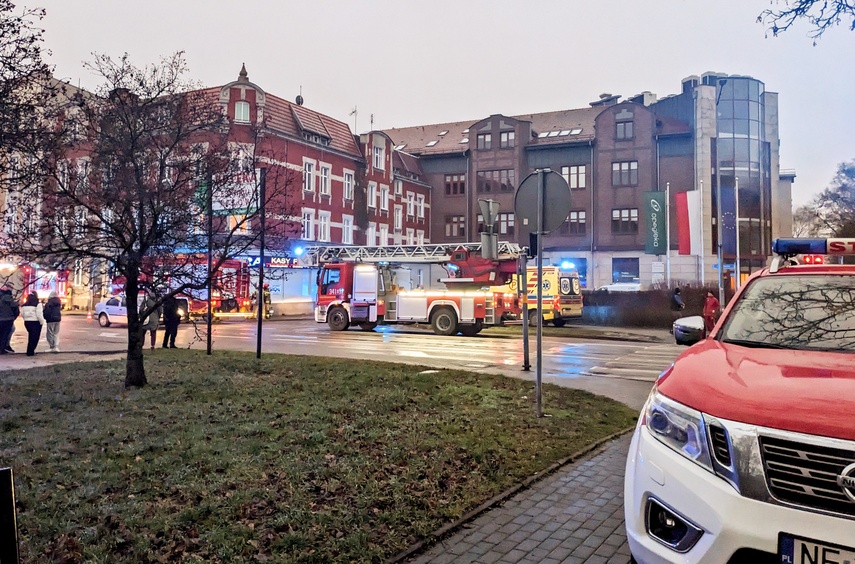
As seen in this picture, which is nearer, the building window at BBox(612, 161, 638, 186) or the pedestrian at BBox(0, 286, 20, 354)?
the pedestrian at BBox(0, 286, 20, 354)

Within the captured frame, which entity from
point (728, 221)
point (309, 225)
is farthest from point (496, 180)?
point (728, 221)

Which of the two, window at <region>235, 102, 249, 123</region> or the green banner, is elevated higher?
window at <region>235, 102, 249, 123</region>

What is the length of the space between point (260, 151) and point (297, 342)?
971cm

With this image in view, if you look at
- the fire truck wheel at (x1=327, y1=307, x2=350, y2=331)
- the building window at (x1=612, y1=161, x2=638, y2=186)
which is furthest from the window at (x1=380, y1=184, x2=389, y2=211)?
the fire truck wheel at (x1=327, y1=307, x2=350, y2=331)

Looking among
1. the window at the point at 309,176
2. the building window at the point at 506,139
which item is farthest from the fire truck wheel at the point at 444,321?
the building window at the point at 506,139

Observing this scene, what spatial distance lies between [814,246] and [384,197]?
49.0 metres

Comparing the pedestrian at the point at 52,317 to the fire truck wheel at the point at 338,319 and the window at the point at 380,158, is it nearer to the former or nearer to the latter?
the fire truck wheel at the point at 338,319

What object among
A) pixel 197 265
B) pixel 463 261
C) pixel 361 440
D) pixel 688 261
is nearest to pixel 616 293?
pixel 463 261

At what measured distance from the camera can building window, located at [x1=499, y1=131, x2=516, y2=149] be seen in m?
52.2

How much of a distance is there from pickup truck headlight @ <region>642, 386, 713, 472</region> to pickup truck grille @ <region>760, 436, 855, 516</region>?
0.82ft

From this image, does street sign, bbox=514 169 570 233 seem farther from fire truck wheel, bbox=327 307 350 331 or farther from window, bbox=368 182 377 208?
window, bbox=368 182 377 208

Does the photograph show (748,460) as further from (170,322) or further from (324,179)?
(324,179)

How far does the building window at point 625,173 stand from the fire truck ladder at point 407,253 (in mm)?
24223

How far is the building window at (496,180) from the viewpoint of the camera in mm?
52228
